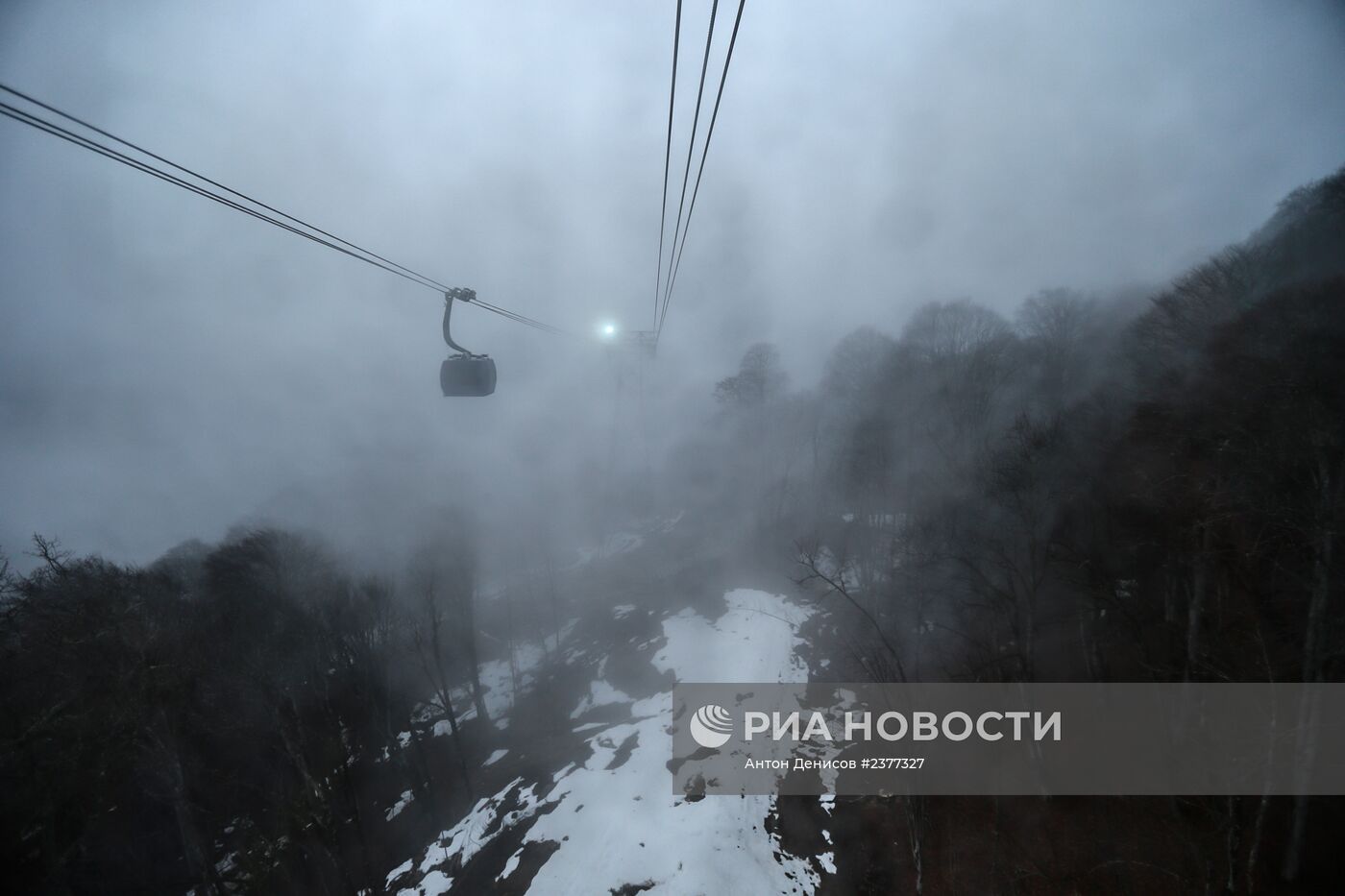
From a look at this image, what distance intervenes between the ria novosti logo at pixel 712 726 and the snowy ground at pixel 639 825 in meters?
1.38

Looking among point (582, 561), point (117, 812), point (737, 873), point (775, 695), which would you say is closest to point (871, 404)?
point (775, 695)

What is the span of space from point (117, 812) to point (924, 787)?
1348 inches

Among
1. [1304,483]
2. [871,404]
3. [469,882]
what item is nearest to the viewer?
[1304,483]

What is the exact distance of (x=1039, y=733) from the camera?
13.8m

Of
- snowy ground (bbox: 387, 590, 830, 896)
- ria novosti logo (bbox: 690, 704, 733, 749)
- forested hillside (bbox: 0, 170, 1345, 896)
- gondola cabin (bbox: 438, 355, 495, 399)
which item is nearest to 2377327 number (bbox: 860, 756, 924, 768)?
forested hillside (bbox: 0, 170, 1345, 896)

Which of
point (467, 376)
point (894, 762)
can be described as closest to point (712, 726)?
point (894, 762)

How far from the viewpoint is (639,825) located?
14.9 m

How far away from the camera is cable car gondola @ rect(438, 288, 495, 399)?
879cm

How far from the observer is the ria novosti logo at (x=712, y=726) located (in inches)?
705

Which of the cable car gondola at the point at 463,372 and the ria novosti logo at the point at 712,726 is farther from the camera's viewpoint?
the ria novosti logo at the point at 712,726

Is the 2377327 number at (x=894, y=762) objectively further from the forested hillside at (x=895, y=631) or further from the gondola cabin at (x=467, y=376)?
the gondola cabin at (x=467, y=376)

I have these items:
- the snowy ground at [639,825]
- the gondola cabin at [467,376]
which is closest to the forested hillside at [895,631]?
the snowy ground at [639,825]

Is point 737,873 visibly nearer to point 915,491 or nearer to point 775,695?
point 775,695

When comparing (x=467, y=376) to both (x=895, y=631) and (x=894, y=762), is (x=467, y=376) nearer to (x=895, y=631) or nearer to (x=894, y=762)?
(x=894, y=762)
